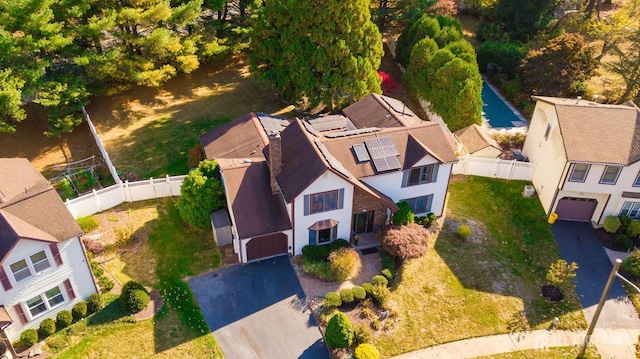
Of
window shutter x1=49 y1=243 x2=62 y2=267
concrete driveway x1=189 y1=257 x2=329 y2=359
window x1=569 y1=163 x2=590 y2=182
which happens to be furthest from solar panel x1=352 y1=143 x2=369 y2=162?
window shutter x1=49 y1=243 x2=62 y2=267

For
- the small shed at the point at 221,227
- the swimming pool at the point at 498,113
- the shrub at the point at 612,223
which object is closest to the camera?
the small shed at the point at 221,227

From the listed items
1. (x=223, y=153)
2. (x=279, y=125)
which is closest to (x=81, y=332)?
(x=223, y=153)

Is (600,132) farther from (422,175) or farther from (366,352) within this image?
(366,352)

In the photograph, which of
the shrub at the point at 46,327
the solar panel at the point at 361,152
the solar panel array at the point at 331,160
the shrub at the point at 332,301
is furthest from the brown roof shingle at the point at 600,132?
the shrub at the point at 46,327

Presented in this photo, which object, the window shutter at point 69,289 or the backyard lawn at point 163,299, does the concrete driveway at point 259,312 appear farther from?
the window shutter at point 69,289

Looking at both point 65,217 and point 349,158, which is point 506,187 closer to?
point 349,158

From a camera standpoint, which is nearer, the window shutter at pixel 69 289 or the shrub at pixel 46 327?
the shrub at pixel 46 327

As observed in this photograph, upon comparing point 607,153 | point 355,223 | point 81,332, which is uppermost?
point 607,153
